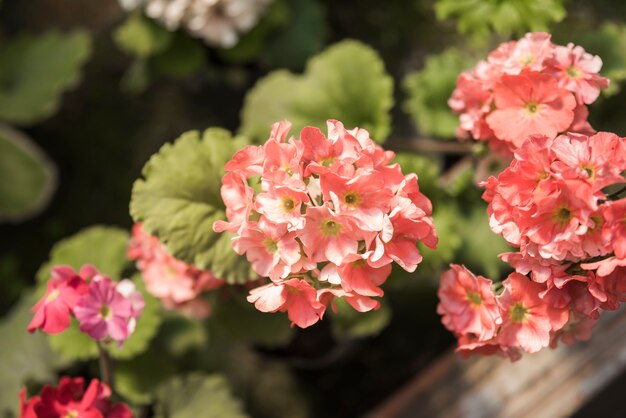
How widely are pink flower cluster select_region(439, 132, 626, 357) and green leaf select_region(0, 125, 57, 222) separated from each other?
1.07m

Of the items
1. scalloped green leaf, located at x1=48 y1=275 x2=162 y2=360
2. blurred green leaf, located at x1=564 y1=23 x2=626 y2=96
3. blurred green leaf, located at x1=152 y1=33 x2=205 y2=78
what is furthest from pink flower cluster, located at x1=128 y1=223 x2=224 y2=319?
blurred green leaf, located at x1=564 y1=23 x2=626 y2=96

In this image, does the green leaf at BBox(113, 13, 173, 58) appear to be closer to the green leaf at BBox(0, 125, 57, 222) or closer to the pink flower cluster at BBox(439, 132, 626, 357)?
the green leaf at BBox(0, 125, 57, 222)

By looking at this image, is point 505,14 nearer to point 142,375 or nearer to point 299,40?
point 299,40

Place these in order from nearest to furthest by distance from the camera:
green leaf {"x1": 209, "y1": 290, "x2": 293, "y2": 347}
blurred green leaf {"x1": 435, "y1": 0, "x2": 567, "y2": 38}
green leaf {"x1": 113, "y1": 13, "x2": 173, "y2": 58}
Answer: blurred green leaf {"x1": 435, "y1": 0, "x2": 567, "y2": 38}, green leaf {"x1": 209, "y1": 290, "x2": 293, "y2": 347}, green leaf {"x1": 113, "y1": 13, "x2": 173, "y2": 58}

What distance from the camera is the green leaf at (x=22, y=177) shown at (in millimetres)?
1548

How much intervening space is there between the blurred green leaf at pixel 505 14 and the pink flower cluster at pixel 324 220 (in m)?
0.35

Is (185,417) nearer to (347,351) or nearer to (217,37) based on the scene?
(347,351)

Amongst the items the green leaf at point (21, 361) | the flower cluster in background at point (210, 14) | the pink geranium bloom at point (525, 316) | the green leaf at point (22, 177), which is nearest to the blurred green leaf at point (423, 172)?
the pink geranium bloom at point (525, 316)

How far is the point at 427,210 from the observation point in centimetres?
79

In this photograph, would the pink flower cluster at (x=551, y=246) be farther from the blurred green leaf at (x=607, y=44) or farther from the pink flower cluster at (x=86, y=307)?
the pink flower cluster at (x=86, y=307)

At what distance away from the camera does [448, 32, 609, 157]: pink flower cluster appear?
814 mm

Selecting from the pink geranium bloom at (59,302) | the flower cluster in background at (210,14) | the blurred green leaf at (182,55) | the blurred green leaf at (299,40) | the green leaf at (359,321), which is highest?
the flower cluster in background at (210,14)

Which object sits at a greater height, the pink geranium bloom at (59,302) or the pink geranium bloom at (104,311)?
the pink geranium bloom at (59,302)

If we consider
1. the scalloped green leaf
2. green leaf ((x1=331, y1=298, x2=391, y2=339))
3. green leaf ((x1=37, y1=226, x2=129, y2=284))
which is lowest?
green leaf ((x1=331, y1=298, x2=391, y2=339))
